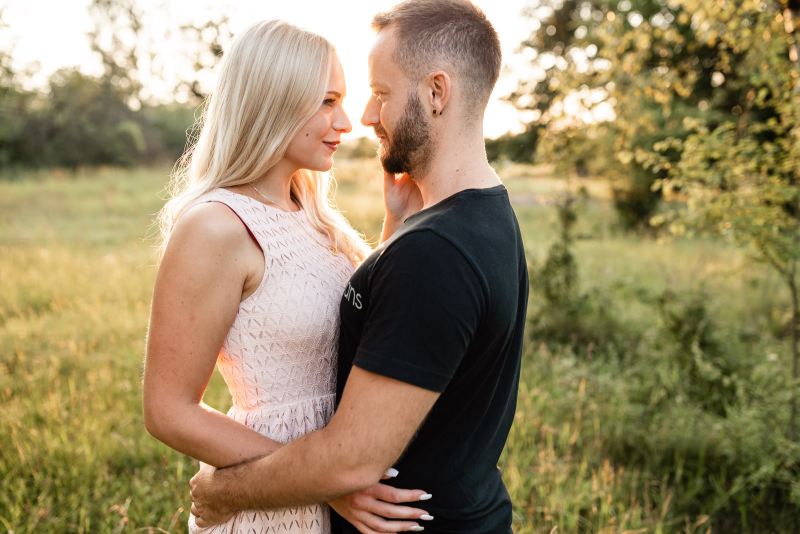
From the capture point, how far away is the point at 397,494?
1.70 metres

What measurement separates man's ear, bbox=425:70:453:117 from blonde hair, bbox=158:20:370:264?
1.51 feet

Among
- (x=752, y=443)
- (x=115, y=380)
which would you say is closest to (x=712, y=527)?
(x=752, y=443)

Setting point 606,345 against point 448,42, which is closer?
point 448,42

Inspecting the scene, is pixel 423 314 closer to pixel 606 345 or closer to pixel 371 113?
pixel 371 113

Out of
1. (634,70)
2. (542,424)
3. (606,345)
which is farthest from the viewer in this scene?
(606,345)

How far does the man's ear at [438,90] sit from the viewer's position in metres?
1.80

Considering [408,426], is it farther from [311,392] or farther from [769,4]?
[769,4]

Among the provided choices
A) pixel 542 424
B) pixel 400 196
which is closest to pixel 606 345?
pixel 542 424

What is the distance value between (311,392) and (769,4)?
4.49 meters

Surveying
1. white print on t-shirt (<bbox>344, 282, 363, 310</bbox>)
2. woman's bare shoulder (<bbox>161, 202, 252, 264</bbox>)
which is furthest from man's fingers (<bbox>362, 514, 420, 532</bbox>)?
woman's bare shoulder (<bbox>161, 202, 252, 264</bbox>)

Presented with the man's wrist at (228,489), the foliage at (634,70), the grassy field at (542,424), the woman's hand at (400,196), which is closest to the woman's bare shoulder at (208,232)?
the man's wrist at (228,489)

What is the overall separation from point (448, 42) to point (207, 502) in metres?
1.49

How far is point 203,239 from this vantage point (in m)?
1.80

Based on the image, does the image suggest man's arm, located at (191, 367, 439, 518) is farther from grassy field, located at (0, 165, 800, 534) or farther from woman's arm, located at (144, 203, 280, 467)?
grassy field, located at (0, 165, 800, 534)
